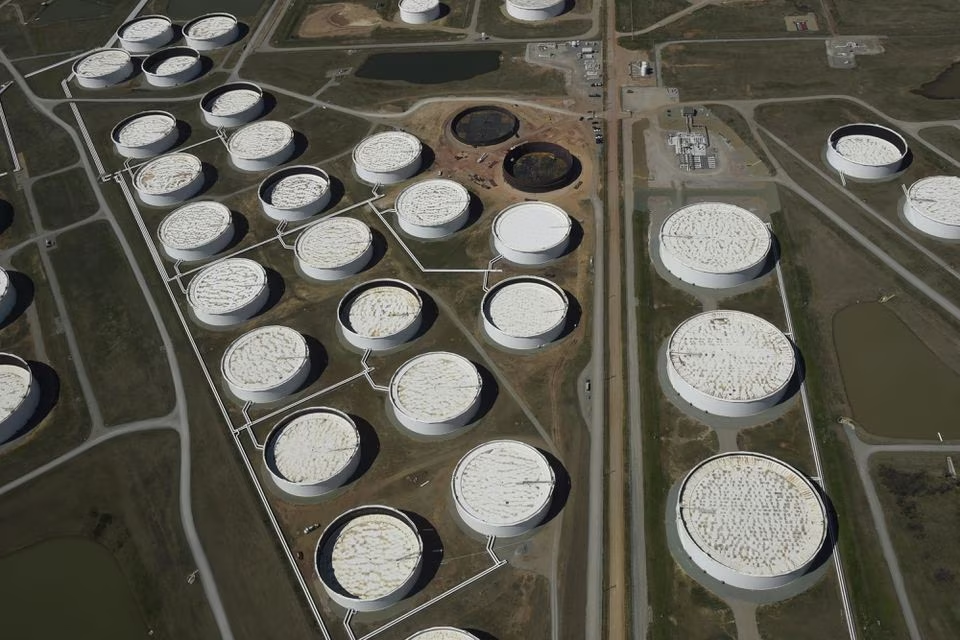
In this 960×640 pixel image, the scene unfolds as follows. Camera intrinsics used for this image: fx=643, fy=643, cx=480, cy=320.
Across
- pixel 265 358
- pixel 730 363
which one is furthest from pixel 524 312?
pixel 265 358

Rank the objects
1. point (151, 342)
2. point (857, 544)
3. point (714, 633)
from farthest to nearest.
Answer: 1. point (151, 342)
2. point (857, 544)
3. point (714, 633)

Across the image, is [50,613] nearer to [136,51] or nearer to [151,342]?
[151,342]

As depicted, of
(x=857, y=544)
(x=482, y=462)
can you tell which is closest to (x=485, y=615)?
(x=482, y=462)

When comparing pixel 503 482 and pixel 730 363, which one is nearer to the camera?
pixel 503 482

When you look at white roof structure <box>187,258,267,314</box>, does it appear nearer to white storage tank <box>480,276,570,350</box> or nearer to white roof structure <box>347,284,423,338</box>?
white roof structure <box>347,284,423,338</box>

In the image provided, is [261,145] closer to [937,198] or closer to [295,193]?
[295,193]

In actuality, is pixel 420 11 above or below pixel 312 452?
above
